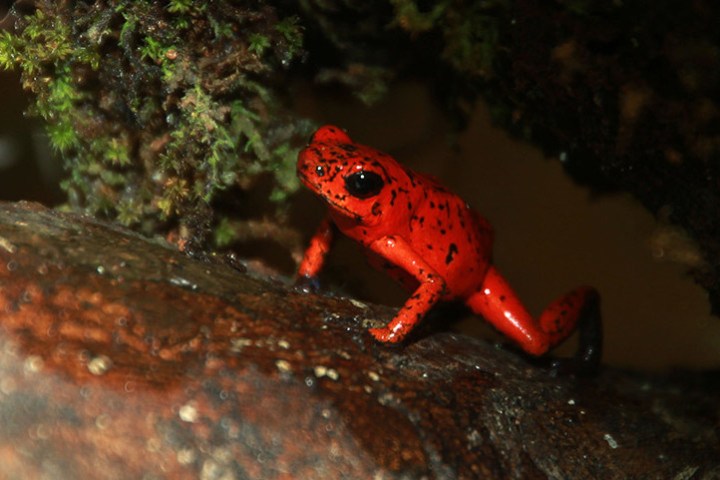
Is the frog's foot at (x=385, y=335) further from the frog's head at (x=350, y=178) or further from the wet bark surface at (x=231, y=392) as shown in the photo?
the frog's head at (x=350, y=178)

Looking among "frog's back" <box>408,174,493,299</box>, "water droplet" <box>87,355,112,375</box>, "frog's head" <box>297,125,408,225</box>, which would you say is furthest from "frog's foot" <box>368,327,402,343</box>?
"water droplet" <box>87,355,112,375</box>

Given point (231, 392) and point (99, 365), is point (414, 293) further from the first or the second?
point (99, 365)

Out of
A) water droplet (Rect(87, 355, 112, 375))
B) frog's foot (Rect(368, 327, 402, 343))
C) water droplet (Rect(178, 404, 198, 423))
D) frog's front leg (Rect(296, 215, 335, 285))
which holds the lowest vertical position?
frog's front leg (Rect(296, 215, 335, 285))

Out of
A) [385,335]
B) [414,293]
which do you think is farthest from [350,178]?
[385,335]

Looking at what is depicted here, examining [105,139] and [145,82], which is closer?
[145,82]

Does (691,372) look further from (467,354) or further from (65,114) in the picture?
(65,114)

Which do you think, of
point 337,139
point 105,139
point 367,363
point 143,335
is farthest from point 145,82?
point 367,363

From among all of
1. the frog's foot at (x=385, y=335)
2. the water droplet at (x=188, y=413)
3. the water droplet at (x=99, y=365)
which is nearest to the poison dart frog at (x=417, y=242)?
the frog's foot at (x=385, y=335)

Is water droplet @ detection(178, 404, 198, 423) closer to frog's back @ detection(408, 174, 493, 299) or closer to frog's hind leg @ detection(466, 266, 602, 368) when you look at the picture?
frog's back @ detection(408, 174, 493, 299)
